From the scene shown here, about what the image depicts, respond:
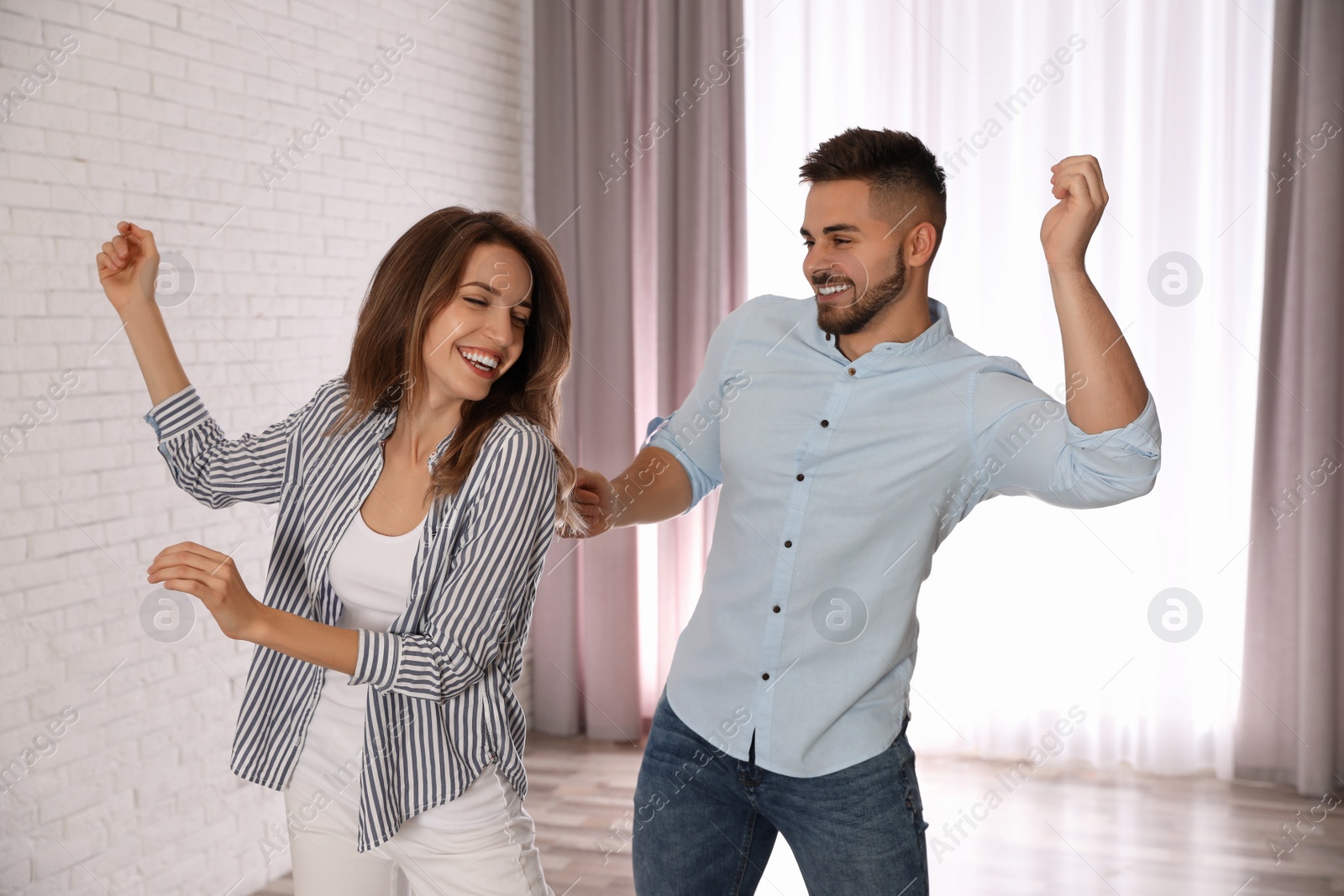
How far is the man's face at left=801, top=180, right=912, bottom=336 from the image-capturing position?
1.71m

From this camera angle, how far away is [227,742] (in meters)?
2.96

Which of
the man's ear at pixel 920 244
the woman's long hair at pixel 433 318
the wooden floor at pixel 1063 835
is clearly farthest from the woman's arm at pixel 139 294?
the wooden floor at pixel 1063 835

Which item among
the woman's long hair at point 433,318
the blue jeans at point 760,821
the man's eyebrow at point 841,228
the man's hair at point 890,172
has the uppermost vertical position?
the man's hair at point 890,172

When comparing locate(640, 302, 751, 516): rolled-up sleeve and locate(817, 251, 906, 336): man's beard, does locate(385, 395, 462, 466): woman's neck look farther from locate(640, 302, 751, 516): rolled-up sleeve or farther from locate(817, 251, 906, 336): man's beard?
locate(817, 251, 906, 336): man's beard

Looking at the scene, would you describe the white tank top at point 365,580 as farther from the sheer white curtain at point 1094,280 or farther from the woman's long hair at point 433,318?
the sheer white curtain at point 1094,280

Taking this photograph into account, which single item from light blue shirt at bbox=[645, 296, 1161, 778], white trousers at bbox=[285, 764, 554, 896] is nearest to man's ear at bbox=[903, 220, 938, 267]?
light blue shirt at bbox=[645, 296, 1161, 778]

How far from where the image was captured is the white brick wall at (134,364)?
2.38 meters

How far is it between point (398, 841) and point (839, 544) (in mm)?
755

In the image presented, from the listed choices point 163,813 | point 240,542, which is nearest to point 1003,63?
point 240,542

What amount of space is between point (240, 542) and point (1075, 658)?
2.85 meters

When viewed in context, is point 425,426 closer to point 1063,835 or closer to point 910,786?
point 910,786

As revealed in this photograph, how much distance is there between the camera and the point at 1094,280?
3.91 meters

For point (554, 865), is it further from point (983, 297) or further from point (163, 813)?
point (983, 297)

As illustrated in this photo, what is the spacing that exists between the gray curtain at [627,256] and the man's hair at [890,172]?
233 cm
